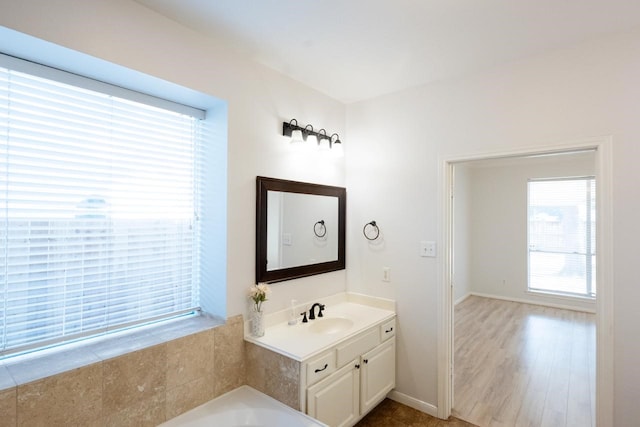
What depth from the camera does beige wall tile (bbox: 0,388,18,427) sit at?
3.95 feet

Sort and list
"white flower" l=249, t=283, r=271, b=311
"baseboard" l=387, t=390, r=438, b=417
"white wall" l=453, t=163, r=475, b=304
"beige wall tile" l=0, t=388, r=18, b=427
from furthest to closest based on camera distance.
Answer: "white wall" l=453, t=163, r=475, b=304, "baseboard" l=387, t=390, r=438, b=417, "white flower" l=249, t=283, r=271, b=311, "beige wall tile" l=0, t=388, r=18, b=427

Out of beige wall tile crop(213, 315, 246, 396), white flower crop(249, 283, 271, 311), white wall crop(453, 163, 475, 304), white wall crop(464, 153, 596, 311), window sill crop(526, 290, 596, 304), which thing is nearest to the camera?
beige wall tile crop(213, 315, 246, 396)

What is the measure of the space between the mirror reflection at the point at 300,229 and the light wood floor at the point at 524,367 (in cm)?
170

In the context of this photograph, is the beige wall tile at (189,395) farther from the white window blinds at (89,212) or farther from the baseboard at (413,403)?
the baseboard at (413,403)

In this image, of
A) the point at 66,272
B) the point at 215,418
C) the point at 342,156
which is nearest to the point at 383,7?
the point at 342,156

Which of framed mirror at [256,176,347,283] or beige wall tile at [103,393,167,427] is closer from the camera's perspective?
beige wall tile at [103,393,167,427]

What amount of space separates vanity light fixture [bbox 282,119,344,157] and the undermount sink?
137 centimetres

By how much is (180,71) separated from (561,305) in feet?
20.9

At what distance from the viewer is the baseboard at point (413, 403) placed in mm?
2447

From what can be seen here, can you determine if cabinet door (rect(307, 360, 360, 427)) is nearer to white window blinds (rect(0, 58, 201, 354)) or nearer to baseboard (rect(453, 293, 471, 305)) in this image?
white window blinds (rect(0, 58, 201, 354))

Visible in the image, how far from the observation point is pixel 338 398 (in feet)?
6.66

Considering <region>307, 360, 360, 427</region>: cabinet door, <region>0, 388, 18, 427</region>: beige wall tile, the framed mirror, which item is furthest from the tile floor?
<region>0, 388, 18, 427</region>: beige wall tile

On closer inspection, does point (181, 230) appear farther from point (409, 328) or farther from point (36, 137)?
point (409, 328)

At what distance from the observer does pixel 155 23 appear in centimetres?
169
